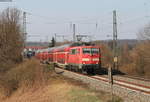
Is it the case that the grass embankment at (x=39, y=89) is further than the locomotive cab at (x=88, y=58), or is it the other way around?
the locomotive cab at (x=88, y=58)

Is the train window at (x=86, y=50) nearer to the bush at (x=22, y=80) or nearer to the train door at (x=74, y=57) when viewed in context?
the train door at (x=74, y=57)

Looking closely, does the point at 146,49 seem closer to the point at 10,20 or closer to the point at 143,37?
the point at 143,37

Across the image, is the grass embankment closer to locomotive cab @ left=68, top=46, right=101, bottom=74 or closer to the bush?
the bush

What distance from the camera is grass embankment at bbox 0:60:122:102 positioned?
1594cm

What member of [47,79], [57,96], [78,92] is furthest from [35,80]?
[78,92]

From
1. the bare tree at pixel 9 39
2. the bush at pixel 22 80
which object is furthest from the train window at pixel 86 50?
the bare tree at pixel 9 39

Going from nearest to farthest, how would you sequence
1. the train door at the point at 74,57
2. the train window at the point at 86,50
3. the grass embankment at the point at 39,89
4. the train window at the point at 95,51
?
the grass embankment at the point at 39,89, the train window at the point at 86,50, the train window at the point at 95,51, the train door at the point at 74,57

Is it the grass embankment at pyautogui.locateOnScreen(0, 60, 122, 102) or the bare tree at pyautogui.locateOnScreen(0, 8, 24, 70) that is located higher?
the bare tree at pyautogui.locateOnScreen(0, 8, 24, 70)

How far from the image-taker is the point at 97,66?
1174 inches


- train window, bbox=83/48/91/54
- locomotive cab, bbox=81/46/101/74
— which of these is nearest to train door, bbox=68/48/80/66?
train window, bbox=83/48/91/54

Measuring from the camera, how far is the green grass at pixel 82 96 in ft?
46.4

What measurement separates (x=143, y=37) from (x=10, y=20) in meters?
24.6

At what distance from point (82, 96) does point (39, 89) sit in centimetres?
748

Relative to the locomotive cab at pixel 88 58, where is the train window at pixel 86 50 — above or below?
above
